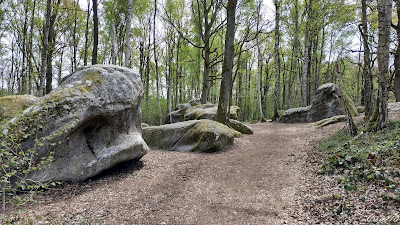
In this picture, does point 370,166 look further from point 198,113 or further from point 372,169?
point 198,113

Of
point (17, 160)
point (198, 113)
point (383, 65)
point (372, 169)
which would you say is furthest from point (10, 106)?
point (383, 65)

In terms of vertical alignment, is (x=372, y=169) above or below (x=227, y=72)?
below

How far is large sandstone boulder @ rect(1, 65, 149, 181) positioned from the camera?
169 inches

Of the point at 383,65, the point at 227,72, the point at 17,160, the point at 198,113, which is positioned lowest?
the point at 17,160

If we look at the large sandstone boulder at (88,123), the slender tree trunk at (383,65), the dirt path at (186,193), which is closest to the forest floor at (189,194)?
the dirt path at (186,193)

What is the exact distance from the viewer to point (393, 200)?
2.95m

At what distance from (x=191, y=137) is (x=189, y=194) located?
379 centimetres

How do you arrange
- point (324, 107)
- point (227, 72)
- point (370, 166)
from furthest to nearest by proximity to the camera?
Result: point (324, 107), point (227, 72), point (370, 166)

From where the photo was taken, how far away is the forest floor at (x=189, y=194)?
346cm

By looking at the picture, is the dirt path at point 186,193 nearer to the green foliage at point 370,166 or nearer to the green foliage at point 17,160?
the green foliage at point 17,160

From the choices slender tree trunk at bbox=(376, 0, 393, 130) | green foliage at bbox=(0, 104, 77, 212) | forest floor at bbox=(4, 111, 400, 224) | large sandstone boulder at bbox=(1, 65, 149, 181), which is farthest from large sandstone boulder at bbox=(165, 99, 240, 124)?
green foliage at bbox=(0, 104, 77, 212)

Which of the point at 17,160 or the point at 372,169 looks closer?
the point at 17,160

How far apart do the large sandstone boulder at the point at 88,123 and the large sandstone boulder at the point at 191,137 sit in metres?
2.39

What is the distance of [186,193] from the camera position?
4547mm
